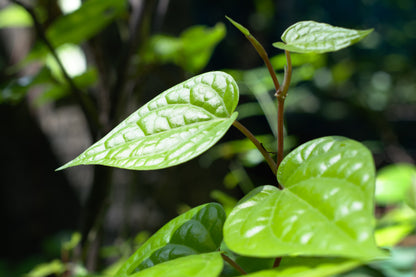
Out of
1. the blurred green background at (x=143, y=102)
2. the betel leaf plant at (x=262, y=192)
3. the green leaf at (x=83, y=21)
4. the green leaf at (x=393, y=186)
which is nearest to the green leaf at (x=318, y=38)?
the betel leaf plant at (x=262, y=192)

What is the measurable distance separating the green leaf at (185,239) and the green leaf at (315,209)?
38 millimetres

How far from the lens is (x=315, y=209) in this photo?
17 centimetres

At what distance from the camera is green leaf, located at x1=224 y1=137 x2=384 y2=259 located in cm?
14

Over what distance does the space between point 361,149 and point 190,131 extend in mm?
94

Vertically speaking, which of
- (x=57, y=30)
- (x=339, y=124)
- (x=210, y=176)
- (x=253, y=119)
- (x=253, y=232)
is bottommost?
(x=339, y=124)

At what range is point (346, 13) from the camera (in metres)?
2.24

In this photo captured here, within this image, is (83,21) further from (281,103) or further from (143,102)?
(143,102)

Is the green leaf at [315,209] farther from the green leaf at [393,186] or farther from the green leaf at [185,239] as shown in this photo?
the green leaf at [393,186]

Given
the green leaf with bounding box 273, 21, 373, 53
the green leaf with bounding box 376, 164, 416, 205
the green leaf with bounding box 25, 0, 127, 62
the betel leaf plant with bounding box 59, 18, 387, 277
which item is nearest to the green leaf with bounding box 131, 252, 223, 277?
the betel leaf plant with bounding box 59, 18, 387, 277

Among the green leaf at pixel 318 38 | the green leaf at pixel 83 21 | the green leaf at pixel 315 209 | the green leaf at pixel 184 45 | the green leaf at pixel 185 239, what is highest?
Result: the green leaf at pixel 83 21

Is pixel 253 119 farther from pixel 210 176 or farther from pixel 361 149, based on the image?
pixel 361 149

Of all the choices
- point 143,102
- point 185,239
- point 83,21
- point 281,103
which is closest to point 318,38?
point 281,103

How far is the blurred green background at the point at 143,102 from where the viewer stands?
542 mm

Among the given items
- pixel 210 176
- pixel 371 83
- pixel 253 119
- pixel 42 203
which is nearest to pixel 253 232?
pixel 210 176
